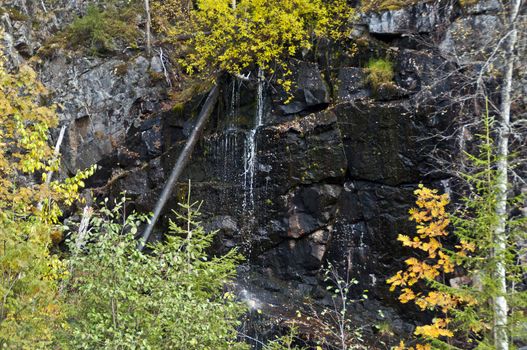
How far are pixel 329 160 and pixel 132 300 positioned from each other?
7.00 m

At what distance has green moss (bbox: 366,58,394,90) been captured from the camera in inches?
396

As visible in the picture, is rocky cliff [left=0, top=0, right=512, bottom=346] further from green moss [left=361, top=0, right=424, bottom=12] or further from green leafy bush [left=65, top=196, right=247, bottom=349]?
green leafy bush [left=65, top=196, right=247, bottom=349]

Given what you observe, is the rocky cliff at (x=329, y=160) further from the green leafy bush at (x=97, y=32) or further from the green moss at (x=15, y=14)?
the green moss at (x=15, y=14)

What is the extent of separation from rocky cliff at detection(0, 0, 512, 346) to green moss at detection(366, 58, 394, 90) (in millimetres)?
129

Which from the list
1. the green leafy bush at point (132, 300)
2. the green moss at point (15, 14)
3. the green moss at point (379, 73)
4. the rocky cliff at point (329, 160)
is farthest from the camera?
the green moss at point (15, 14)

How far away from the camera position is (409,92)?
9.60 metres

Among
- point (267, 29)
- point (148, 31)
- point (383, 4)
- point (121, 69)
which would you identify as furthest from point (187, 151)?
point (383, 4)

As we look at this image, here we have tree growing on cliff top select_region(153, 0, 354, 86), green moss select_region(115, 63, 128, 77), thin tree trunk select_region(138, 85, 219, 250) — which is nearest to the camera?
tree growing on cliff top select_region(153, 0, 354, 86)

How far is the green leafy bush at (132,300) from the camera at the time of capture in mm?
3732

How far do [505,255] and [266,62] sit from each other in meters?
8.81

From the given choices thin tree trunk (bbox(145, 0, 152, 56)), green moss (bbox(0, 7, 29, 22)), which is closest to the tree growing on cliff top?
thin tree trunk (bbox(145, 0, 152, 56))

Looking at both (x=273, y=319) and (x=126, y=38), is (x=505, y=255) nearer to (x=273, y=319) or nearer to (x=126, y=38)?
(x=273, y=319)

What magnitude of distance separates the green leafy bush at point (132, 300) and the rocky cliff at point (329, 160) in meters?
4.85

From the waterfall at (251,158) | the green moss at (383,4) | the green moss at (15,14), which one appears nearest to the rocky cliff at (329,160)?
the waterfall at (251,158)
